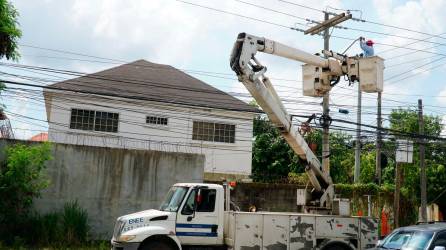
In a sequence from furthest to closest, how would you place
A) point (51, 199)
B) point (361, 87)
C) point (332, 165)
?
point (332, 165)
point (51, 199)
point (361, 87)

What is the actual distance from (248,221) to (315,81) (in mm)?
4991

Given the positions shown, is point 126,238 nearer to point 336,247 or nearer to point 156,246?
point 156,246

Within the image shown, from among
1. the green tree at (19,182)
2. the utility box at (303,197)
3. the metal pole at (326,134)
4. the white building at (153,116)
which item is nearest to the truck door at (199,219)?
the utility box at (303,197)

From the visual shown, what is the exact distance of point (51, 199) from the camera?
1842 centimetres

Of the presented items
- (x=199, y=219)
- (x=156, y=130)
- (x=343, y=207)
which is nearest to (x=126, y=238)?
(x=199, y=219)

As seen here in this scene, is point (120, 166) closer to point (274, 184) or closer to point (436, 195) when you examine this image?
point (274, 184)

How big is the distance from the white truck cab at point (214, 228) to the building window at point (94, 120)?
14.3m

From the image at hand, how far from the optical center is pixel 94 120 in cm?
2727

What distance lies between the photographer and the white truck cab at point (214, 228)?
13008 millimetres

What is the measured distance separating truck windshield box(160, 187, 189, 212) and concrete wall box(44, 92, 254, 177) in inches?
516

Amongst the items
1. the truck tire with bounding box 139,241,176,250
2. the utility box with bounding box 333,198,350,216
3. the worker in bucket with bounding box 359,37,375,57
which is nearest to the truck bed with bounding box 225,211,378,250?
the utility box with bounding box 333,198,350,216

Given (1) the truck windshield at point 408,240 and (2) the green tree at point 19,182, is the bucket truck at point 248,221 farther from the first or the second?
(2) the green tree at point 19,182

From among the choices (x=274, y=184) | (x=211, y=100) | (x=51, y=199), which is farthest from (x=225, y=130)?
(x=51, y=199)

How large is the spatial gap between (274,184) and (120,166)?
256 inches
